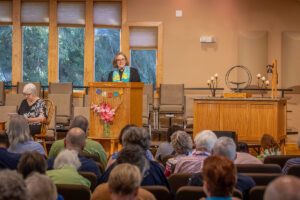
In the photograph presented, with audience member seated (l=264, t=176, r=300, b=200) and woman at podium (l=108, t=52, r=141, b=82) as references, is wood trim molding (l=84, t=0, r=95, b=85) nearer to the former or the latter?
woman at podium (l=108, t=52, r=141, b=82)

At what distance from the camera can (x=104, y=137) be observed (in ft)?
19.4

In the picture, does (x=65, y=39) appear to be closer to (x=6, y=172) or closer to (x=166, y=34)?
(x=166, y=34)

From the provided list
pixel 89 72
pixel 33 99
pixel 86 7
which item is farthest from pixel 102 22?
pixel 33 99

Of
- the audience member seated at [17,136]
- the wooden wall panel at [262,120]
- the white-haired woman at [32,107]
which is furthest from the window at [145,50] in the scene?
the audience member seated at [17,136]

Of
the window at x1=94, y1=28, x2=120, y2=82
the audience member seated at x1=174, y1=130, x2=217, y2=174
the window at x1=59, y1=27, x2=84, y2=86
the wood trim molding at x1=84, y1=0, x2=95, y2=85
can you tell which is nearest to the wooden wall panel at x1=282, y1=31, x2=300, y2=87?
the window at x1=94, y1=28, x2=120, y2=82

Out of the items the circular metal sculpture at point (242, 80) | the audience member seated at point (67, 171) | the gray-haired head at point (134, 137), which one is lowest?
the audience member seated at point (67, 171)

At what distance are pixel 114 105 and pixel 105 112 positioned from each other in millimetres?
141

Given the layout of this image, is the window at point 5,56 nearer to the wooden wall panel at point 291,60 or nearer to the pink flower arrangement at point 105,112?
the pink flower arrangement at point 105,112

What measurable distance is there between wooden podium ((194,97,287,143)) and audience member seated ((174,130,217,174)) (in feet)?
12.3

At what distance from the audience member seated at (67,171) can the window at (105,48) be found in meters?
7.46

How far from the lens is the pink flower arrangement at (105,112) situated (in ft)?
19.3

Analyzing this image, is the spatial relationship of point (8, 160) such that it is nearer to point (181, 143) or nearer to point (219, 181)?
point (181, 143)

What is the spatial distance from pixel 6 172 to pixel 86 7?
29.6 feet

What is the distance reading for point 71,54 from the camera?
10.7 meters
